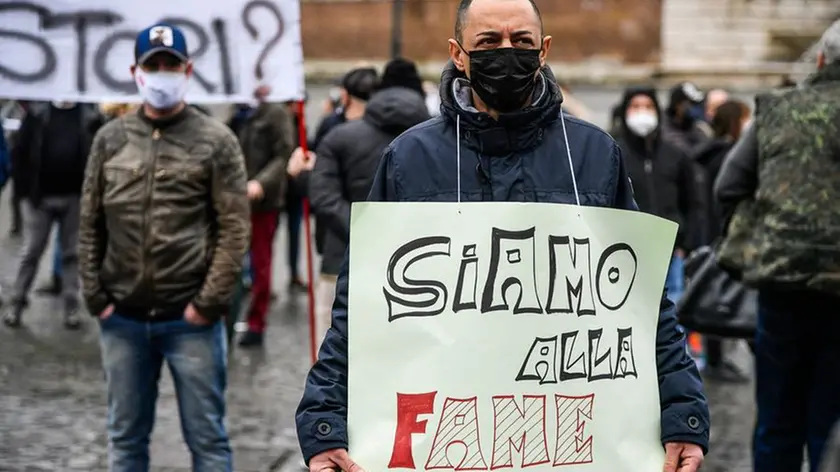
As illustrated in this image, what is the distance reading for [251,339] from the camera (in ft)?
31.5

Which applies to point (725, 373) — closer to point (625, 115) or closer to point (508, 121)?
point (625, 115)

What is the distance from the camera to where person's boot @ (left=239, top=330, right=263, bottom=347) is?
31.5ft

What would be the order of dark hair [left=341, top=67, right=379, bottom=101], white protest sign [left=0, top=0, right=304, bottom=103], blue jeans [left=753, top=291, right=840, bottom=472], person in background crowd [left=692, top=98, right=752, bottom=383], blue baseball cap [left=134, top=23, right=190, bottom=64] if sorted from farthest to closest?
person in background crowd [left=692, top=98, right=752, bottom=383], dark hair [left=341, top=67, right=379, bottom=101], white protest sign [left=0, top=0, right=304, bottom=103], blue baseball cap [left=134, top=23, right=190, bottom=64], blue jeans [left=753, top=291, right=840, bottom=472]

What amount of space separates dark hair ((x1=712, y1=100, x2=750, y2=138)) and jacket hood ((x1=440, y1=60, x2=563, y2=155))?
6.63m

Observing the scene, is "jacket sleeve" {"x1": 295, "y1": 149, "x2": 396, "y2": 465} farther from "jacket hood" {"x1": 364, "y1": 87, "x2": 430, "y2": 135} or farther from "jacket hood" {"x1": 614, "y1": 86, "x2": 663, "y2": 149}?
"jacket hood" {"x1": 614, "y1": 86, "x2": 663, "y2": 149}

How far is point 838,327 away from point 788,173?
568 mm

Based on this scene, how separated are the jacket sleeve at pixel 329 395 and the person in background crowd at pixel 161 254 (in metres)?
1.96

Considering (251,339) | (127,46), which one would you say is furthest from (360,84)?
(251,339)

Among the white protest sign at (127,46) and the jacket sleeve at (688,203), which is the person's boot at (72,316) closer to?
the white protest sign at (127,46)

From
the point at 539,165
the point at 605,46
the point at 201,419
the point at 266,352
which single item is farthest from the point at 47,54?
the point at 605,46

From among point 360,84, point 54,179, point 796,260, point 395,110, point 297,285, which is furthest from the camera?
point 297,285

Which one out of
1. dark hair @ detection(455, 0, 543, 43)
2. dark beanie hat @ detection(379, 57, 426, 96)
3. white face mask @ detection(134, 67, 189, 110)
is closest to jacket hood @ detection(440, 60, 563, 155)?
dark hair @ detection(455, 0, 543, 43)

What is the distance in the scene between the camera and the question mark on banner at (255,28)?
6621mm

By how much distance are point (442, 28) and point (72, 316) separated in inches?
745
